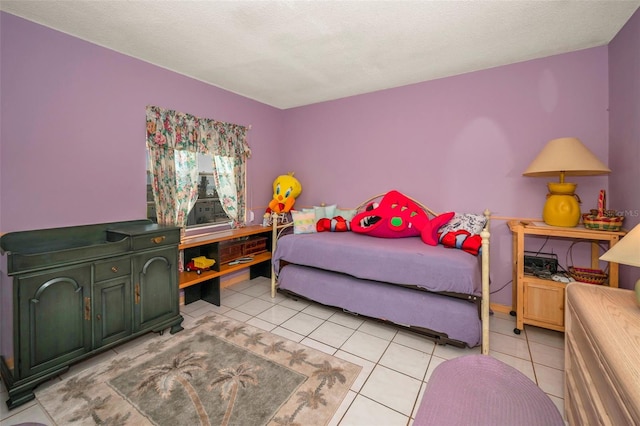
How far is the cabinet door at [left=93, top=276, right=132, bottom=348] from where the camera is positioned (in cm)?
202

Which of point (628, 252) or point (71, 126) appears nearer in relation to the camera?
point (628, 252)

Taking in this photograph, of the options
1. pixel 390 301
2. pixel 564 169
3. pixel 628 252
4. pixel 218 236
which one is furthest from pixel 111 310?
pixel 564 169

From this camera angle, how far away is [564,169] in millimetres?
2184

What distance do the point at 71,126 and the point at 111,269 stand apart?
1253 millimetres

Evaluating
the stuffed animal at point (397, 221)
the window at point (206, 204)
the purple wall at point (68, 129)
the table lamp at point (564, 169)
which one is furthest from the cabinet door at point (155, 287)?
the table lamp at point (564, 169)

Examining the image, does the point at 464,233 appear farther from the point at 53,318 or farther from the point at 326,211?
the point at 53,318

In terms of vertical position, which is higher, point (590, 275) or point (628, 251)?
point (628, 251)

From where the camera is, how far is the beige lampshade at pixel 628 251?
1.06m

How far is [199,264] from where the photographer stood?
306 centimetres

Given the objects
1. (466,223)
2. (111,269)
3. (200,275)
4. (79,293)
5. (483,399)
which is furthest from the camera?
(200,275)

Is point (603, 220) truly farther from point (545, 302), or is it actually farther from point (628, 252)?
point (628, 252)

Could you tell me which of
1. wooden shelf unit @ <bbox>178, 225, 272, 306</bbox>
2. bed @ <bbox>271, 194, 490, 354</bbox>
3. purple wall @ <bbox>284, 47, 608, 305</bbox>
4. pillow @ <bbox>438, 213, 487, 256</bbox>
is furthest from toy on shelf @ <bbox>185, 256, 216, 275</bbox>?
pillow @ <bbox>438, 213, 487, 256</bbox>

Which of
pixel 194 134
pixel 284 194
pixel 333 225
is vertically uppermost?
pixel 194 134

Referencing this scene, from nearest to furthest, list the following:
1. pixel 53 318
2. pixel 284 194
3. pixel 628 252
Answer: pixel 628 252, pixel 53 318, pixel 284 194
